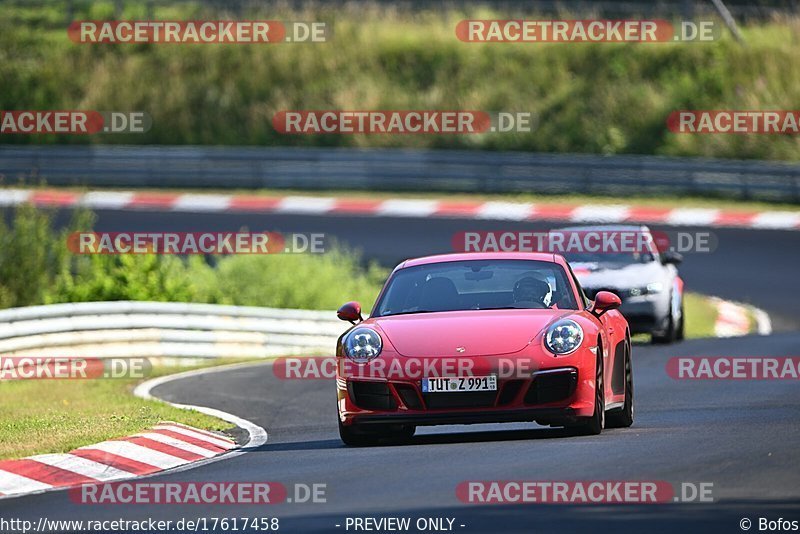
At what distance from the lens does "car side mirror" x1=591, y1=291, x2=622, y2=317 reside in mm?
11617

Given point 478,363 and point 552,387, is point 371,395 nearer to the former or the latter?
point 478,363

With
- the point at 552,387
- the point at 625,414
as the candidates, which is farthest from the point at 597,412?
the point at 625,414

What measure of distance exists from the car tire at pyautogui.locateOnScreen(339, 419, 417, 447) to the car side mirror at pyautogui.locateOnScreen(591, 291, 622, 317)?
1.52 m

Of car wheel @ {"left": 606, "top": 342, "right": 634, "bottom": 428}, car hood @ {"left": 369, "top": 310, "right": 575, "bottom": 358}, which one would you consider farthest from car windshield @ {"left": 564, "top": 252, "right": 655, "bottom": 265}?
car hood @ {"left": 369, "top": 310, "right": 575, "bottom": 358}

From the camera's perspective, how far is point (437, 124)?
4272 cm

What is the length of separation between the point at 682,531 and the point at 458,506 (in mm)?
1360

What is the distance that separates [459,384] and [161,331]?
10.7m

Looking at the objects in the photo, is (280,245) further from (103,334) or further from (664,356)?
(664,356)

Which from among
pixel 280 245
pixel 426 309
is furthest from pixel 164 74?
pixel 426 309

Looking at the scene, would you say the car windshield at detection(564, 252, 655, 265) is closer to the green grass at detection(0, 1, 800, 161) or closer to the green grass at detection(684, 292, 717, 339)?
the green grass at detection(684, 292, 717, 339)

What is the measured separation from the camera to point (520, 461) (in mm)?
9852

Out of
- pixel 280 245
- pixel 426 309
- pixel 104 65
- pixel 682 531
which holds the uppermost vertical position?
pixel 104 65

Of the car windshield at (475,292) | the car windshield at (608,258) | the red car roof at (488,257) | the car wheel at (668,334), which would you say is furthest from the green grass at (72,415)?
the car wheel at (668,334)

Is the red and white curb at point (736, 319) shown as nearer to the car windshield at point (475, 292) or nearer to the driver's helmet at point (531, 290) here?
the car windshield at point (475, 292)
